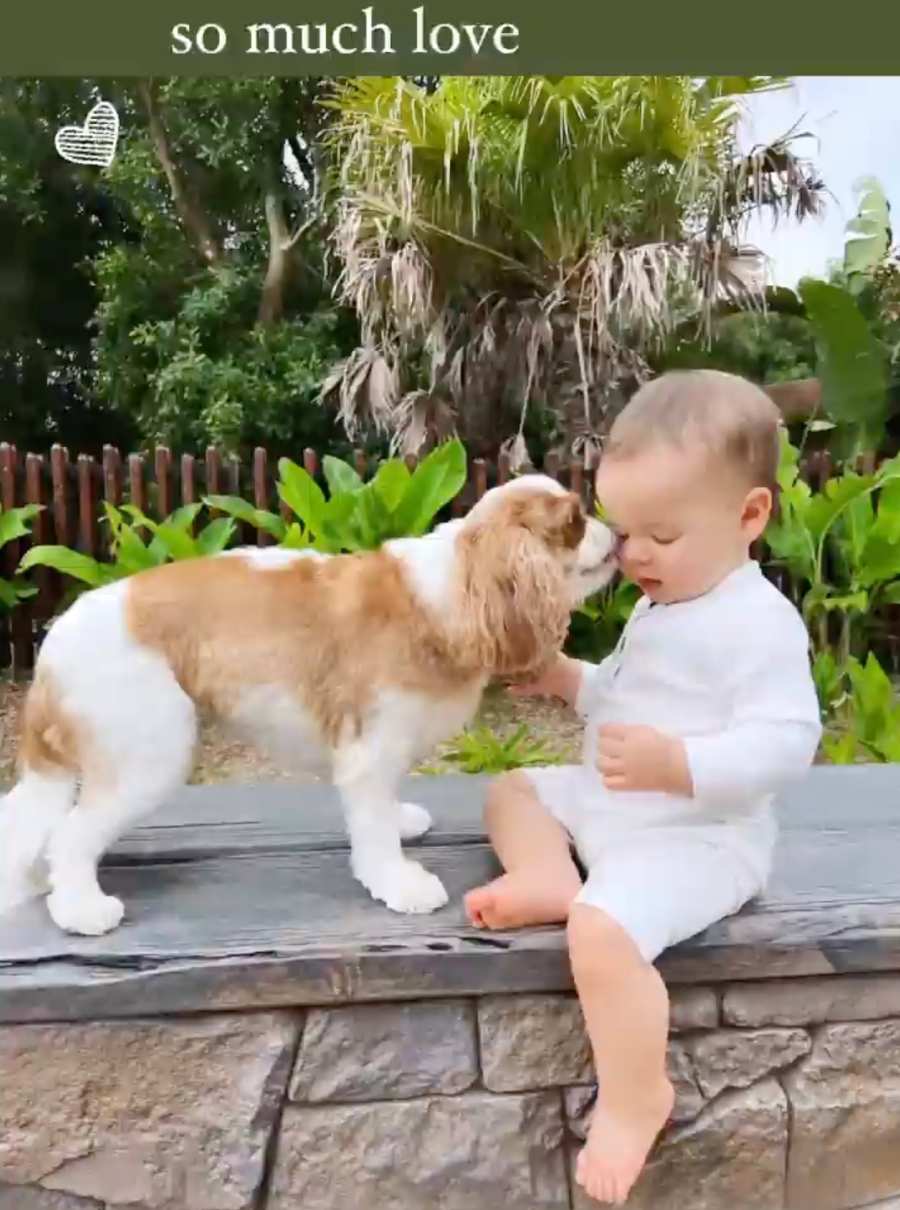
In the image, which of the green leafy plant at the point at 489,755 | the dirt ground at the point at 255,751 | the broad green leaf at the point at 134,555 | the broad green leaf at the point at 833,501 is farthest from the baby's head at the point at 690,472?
the broad green leaf at the point at 134,555

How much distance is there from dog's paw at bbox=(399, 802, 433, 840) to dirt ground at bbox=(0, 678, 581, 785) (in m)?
2.00

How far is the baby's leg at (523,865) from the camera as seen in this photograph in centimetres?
146

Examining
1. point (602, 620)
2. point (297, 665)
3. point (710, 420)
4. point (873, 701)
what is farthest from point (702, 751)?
point (602, 620)

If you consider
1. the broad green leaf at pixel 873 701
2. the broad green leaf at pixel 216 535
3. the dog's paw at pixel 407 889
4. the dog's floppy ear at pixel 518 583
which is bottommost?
the broad green leaf at pixel 873 701

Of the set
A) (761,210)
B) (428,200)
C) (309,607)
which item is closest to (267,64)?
(428,200)

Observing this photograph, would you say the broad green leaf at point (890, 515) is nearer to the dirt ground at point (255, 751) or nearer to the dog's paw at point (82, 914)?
the dirt ground at point (255, 751)

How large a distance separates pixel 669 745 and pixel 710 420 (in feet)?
1.30

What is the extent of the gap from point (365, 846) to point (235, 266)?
534 centimetres

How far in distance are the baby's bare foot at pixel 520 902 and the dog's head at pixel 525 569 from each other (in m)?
0.28

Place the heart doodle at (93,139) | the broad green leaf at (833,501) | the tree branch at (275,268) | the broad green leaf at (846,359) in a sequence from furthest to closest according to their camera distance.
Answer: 1. the tree branch at (275,268)
2. the heart doodle at (93,139)
3. the broad green leaf at (846,359)
4. the broad green leaf at (833,501)

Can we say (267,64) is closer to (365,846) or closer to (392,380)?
(392,380)

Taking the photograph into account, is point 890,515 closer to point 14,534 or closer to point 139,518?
point 139,518

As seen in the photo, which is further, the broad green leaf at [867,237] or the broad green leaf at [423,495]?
the broad green leaf at [867,237]

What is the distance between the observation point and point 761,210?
5867 millimetres
